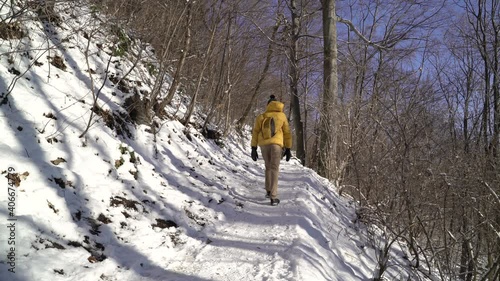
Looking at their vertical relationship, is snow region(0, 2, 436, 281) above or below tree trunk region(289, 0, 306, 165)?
below

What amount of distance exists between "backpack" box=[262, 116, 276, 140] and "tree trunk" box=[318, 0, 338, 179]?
2453mm

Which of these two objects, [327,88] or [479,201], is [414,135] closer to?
[479,201]

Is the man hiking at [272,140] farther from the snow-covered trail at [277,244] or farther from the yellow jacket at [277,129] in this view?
the snow-covered trail at [277,244]

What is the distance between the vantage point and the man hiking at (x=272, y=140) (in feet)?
15.7

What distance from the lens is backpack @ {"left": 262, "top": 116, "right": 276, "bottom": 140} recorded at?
4840 millimetres

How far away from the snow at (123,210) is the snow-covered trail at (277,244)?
2 centimetres

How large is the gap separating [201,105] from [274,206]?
227 inches

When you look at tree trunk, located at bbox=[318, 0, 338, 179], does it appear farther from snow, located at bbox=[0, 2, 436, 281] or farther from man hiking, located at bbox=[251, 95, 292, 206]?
man hiking, located at bbox=[251, 95, 292, 206]

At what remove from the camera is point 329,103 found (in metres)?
6.93

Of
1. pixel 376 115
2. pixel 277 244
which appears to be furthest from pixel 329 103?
pixel 277 244

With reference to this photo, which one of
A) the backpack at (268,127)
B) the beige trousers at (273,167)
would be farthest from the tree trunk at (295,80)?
the beige trousers at (273,167)

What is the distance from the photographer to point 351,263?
11.7 feet

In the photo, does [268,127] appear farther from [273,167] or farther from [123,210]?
[123,210]

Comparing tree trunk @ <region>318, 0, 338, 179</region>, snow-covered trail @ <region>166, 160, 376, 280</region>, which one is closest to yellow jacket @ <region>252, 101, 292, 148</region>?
snow-covered trail @ <region>166, 160, 376, 280</region>
